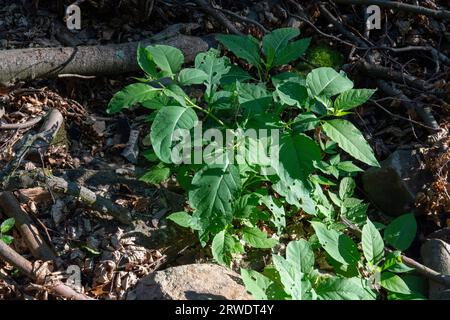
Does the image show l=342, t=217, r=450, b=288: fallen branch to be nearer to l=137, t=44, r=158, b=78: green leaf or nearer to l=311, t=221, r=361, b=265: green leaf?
l=311, t=221, r=361, b=265: green leaf

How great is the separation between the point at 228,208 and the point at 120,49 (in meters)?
1.90

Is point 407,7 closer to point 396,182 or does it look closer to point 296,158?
point 396,182

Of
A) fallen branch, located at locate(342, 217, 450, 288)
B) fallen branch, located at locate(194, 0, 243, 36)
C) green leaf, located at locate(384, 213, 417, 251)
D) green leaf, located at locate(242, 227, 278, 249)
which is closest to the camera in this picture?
green leaf, located at locate(242, 227, 278, 249)

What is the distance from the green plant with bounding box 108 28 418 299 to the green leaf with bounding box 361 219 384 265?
0.07m

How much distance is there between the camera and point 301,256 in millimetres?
2965

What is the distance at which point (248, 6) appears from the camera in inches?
191

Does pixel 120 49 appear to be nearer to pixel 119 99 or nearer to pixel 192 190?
pixel 119 99

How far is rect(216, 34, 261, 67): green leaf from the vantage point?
10.8 ft

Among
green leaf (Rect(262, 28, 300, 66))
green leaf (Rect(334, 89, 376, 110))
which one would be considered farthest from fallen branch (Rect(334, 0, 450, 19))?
green leaf (Rect(334, 89, 376, 110))

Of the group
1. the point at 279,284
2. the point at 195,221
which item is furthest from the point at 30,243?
the point at 279,284

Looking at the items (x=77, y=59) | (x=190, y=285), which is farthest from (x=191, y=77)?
(x=77, y=59)

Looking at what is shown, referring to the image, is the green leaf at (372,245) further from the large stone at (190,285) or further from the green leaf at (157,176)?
the green leaf at (157,176)

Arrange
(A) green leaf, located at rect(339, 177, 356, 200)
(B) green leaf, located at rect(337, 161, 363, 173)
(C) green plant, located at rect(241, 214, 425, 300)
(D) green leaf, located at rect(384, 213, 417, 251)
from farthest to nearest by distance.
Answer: (A) green leaf, located at rect(339, 177, 356, 200), (B) green leaf, located at rect(337, 161, 363, 173), (D) green leaf, located at rect(384, 213, 417, 251), (C) green plant, located at rect(241, 214, 425, 300)

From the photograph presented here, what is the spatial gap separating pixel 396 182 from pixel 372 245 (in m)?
0.88
